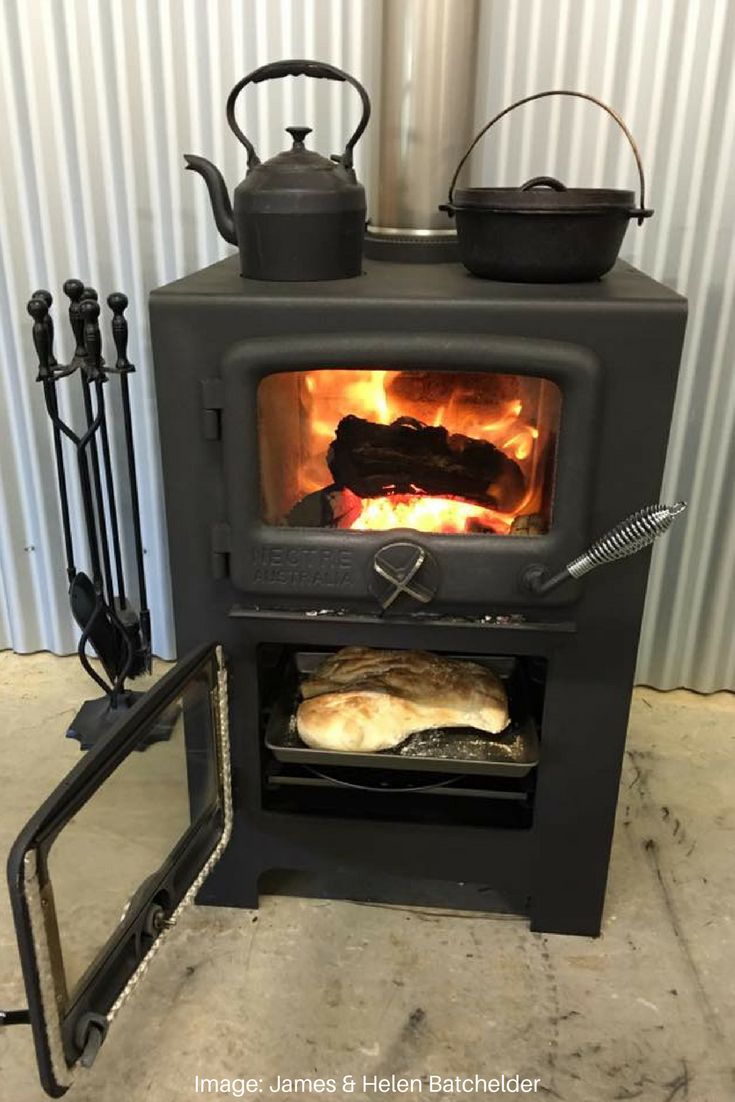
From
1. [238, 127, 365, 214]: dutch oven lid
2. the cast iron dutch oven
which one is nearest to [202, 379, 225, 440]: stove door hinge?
[238, 127, 365, 214]: dutch oven lid

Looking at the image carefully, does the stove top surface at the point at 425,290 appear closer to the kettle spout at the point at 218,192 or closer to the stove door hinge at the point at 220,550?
the kettle spout at the point at 218,192

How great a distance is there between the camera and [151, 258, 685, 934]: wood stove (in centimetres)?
99

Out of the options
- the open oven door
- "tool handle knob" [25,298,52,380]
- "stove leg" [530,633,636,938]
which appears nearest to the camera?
the open oven door

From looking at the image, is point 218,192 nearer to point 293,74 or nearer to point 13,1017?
point 293,74

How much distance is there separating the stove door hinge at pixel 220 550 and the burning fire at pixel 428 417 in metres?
0.15

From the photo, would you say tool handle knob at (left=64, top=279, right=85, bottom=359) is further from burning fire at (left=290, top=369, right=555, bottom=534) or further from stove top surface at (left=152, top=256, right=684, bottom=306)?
burning fire at (left=290, top=369, right=555, bottom=534)

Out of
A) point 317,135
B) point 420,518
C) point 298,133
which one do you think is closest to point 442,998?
point 420,518

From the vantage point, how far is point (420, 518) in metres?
1.16

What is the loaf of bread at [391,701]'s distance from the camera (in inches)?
45.6

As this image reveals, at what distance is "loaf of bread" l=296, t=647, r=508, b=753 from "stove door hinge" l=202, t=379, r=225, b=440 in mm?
376

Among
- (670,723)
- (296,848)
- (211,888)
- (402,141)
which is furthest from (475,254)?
(670,723)

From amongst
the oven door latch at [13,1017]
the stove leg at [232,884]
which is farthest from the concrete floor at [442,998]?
the oven door latch at [13,1017]

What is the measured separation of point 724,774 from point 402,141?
1139mm

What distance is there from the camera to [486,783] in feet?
4.19
